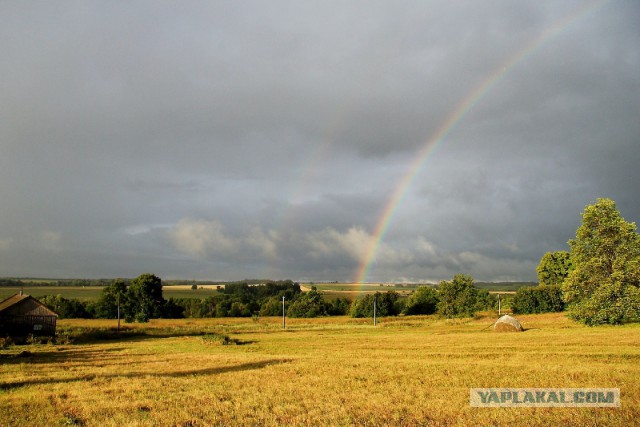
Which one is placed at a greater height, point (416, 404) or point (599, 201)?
point (599, 201)

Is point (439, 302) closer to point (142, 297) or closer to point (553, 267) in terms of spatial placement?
point (553, 267)

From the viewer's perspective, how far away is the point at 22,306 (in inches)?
2584

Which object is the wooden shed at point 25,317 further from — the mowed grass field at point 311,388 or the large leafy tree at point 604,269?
the large leafy tree at point 604,269

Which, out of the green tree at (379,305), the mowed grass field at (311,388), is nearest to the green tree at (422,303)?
the green tree at (379,305)

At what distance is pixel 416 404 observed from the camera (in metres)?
15.9

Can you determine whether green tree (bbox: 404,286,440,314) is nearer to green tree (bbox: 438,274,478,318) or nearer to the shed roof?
green tree (bbox: 438,274,478,318)

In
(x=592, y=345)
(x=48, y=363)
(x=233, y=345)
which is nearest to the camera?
(x=48, y=363)

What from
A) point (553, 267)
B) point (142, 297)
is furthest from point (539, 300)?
point (142, 297)

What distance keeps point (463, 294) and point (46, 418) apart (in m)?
98.4

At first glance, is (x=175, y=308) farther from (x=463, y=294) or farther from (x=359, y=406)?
(x=359, y=406)

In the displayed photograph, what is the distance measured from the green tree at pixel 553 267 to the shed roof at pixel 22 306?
340 feet

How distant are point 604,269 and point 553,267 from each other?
63038 millimetres

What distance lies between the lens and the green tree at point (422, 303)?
453 feet

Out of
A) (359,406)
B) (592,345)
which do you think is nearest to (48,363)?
(359,406)
